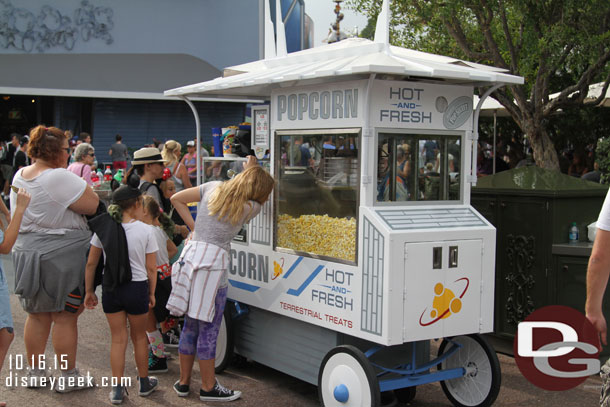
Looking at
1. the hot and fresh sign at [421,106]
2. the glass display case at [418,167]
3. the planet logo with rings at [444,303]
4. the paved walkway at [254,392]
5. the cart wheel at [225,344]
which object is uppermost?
the hot and fresh sign at [421,106]

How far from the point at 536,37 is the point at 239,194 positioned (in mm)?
7286

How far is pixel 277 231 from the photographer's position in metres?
5.20

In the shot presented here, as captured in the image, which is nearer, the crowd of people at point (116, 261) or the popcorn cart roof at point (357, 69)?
the popcorn cart roof at point (357, 69)

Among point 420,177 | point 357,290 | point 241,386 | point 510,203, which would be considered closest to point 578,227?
point 510,203

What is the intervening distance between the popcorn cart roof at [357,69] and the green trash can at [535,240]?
3.94 feet

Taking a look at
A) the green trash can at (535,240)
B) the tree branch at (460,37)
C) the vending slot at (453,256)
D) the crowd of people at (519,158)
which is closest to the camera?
the vending slot at (453,256)

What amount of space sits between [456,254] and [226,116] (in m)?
18.0

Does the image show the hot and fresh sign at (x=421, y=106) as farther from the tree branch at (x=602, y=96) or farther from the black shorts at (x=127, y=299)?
the tree branch at (x=602, y=96)

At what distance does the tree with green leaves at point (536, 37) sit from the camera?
1039cm

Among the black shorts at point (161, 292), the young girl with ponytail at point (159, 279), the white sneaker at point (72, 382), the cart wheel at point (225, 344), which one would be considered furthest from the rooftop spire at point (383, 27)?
the white sneaker at point (72, 382)

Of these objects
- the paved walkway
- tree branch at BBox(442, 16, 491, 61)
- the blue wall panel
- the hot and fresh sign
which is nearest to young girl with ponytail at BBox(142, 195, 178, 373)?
the paved walkway

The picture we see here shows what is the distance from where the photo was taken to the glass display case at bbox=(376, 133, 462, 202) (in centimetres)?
458

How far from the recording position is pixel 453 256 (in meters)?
4.47

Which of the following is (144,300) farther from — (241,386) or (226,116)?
(226,116)
